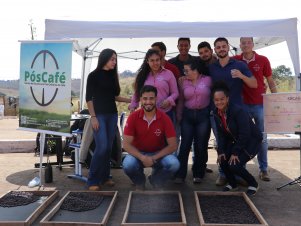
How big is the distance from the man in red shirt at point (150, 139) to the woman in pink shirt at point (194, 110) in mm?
459

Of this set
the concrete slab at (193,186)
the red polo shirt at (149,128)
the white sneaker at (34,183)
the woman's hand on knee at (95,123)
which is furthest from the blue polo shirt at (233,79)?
the white sneaker at (34,183)

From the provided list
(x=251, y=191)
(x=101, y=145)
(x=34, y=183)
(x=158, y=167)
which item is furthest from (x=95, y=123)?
(x=251, y=191)

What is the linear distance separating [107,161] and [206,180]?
145cm

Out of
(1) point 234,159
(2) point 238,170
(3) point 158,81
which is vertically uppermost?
(3) point 158,81

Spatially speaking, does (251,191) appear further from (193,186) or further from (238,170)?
(193,186)

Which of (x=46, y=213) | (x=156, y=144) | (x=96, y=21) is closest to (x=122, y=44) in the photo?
(x=96, y=21)

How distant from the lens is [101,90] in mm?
4512

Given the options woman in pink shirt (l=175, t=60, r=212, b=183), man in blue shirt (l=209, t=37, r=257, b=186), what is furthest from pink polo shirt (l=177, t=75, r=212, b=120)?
man in blue shirt (l=209, t=37, r=257, b=186)

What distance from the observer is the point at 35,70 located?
4613mm

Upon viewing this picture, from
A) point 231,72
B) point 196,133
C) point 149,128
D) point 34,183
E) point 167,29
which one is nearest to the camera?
point 149,128

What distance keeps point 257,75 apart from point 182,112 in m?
1.10

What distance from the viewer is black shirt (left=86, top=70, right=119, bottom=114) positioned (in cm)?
447

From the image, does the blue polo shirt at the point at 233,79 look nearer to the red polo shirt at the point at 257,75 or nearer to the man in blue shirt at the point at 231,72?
the man in blue shirt at the point at 231,72

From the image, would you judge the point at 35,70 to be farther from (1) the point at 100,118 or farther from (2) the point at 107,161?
(2) the point at 107,161
